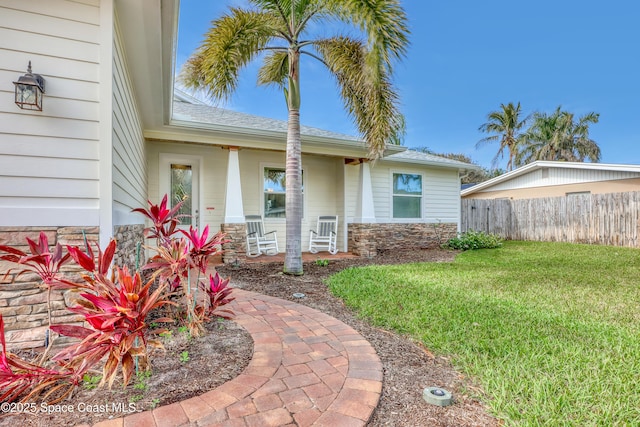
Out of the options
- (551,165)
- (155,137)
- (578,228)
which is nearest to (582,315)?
(155,137)

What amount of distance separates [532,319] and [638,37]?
67.2ft

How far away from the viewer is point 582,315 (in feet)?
11.3

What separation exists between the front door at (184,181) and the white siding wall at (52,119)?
4.83 m

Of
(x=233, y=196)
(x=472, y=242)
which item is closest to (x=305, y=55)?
(x=233, y=196)

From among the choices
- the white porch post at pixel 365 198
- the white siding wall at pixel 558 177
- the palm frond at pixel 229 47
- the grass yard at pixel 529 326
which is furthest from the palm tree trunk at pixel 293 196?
the white siding wall at pixel 558 177

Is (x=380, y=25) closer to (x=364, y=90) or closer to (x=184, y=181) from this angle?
(x=364, y=90)

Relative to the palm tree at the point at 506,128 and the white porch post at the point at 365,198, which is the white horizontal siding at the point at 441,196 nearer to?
the white porch post at the point at 365,198

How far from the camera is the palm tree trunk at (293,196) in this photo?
564 centimetres

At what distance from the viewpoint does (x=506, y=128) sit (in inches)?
882

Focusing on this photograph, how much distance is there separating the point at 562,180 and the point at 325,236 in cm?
1085

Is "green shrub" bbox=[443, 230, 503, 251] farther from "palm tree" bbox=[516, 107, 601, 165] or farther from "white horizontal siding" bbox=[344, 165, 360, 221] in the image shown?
"palm tree" bbox=[516, 107, 601, 165]

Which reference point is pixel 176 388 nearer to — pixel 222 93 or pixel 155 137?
pixel 222 93

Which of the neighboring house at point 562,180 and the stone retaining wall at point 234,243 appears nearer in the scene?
the stone retaining wall at point 234,243

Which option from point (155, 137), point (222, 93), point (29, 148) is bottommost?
point (29, 148)
